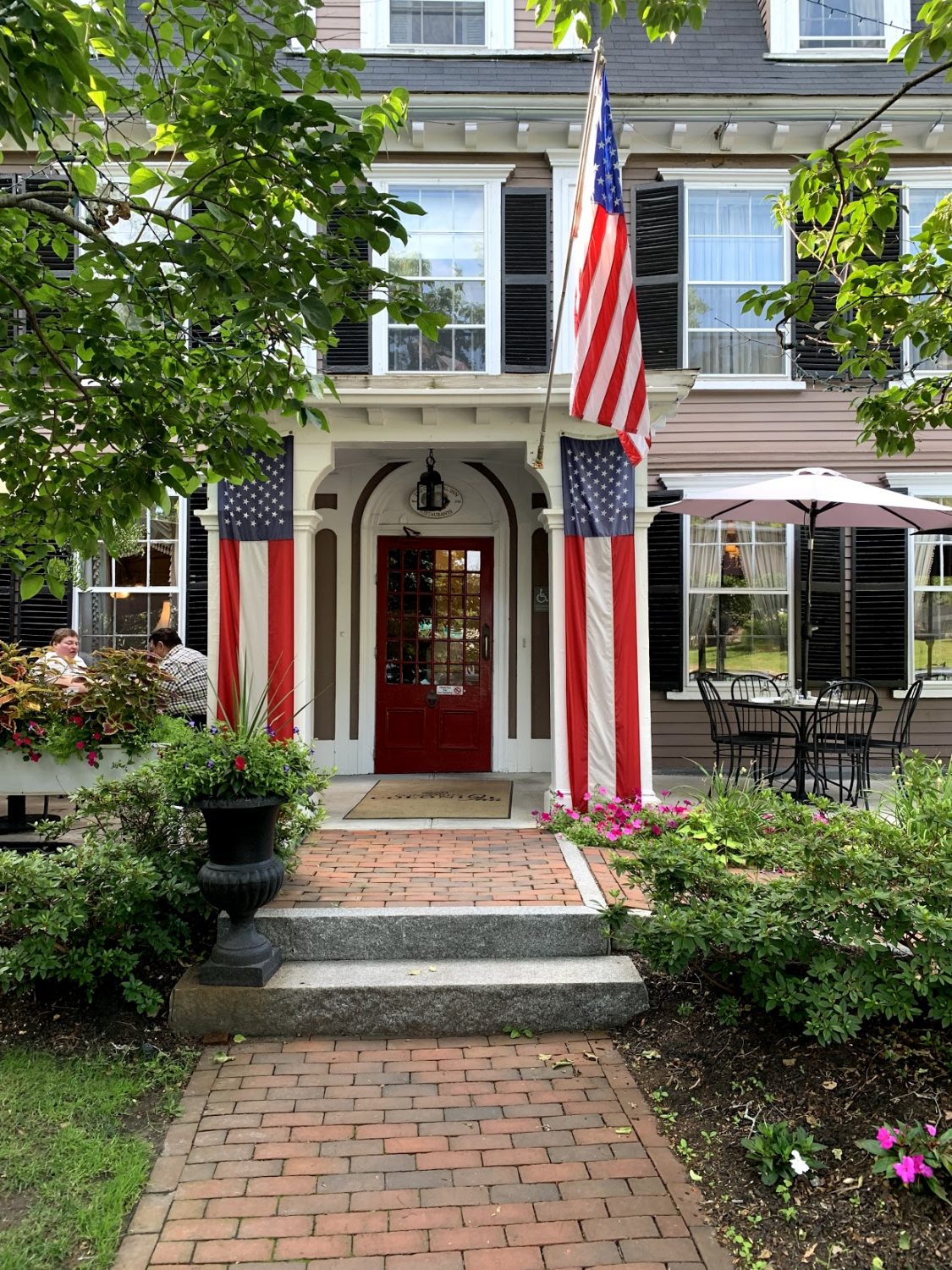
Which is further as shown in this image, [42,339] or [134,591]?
Result: [134,591]

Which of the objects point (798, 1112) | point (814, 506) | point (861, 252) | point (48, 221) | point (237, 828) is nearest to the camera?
point (798, 1112)

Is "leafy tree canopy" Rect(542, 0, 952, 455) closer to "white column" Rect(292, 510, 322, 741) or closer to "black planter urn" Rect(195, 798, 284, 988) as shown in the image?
"black planter urn" Rect(195, 798, 284, 988)

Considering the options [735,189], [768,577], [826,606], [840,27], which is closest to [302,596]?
[768,577]

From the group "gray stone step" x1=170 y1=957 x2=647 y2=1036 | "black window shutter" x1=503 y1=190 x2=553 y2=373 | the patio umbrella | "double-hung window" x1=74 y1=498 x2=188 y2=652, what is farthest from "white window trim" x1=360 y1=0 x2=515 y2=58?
"gray stone step" x1=170 y1=957 x2=647 y2=1036

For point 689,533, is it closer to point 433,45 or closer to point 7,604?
point 433,45

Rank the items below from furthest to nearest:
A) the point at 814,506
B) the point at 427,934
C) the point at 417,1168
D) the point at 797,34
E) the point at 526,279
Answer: the point at 797,34 < the point at 526,279 < the point at 814,506 < the point at 427,934 < the point at 417,1168

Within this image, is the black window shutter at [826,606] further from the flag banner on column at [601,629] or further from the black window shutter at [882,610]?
the flag banner on column at [601,629]

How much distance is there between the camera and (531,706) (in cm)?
883

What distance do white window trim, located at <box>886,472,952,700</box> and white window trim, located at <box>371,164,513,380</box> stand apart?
424 centimetres

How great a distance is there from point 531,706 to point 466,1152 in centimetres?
594

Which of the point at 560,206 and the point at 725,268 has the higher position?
the point at 560,206

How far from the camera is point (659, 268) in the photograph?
346 inches

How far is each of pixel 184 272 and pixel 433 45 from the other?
23.6 feet

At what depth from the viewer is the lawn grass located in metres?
2.53
